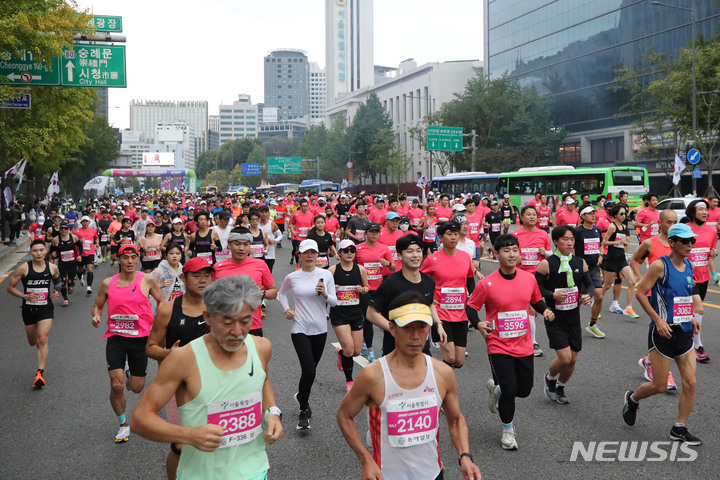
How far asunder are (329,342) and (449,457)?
4602 millimetres

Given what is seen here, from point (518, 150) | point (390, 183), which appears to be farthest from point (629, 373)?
point (390, 183)

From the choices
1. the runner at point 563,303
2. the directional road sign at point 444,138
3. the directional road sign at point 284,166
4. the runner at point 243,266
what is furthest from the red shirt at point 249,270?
the directional road sign at point 284,166

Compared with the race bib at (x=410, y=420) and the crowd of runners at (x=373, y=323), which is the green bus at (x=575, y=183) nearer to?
the crowd of runners at (x=373, y=323)

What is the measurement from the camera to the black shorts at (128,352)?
608cm

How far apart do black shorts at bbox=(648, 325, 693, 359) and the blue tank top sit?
51mm

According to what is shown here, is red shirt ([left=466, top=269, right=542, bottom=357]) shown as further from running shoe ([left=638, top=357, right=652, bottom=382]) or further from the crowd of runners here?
running shoe ([left=638, top=357, right=652, bottom=382])

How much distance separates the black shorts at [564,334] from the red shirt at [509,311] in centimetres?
73

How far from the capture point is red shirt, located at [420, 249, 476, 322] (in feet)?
22.6

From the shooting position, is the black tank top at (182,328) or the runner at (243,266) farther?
the runner at (243,266)

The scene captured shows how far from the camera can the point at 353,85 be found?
183250mm

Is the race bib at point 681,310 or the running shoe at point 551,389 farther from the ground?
the race bib at point 681,310

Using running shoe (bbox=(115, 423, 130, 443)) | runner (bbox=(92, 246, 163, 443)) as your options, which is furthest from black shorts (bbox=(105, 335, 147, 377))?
running shoe (bbox=(115, 423, 130, 443))

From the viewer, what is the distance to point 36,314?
26.5 ft

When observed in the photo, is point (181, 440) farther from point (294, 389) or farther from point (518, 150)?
point (518, 150)
